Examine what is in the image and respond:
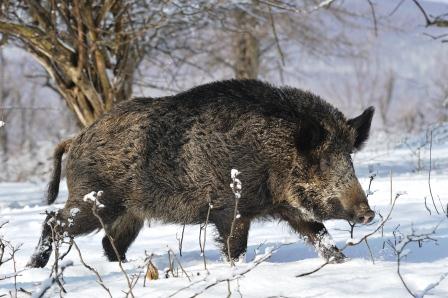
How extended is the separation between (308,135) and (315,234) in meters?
0.68

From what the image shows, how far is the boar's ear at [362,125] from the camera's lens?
510 cm

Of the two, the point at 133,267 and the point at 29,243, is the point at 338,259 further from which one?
A: the point at 29,243

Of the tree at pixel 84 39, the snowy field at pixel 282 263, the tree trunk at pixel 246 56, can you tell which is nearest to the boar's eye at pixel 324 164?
the snowy field at pixel 282 263

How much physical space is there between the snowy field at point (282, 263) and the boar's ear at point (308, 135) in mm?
642

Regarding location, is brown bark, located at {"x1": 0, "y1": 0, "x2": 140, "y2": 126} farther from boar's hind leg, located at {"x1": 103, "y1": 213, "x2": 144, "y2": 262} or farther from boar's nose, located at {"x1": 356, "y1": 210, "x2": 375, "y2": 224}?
boar's nose, located at {"x1": 356, "y1": 210, "x2": 375, "y2": 224}

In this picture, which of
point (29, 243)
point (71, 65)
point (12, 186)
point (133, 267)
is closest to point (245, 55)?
point (12, 186)

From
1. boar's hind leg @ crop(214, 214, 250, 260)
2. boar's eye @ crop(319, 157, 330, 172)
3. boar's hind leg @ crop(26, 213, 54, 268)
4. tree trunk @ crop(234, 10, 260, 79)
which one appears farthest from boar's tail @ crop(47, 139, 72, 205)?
tree trunk @ crop(234, 10, 260, 79)

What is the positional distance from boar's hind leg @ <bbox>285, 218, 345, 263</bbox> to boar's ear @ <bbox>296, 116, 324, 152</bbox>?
0.53 meters

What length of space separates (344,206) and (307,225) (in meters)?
0.37

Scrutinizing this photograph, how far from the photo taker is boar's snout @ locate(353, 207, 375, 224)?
14.7ft

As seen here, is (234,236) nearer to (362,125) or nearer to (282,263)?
(282,263)

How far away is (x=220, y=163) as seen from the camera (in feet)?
15.8

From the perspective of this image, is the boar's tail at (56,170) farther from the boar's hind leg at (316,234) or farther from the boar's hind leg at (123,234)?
the boar's hind leg at (316,234)

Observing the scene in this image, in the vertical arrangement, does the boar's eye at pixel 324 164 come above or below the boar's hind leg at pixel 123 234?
above
